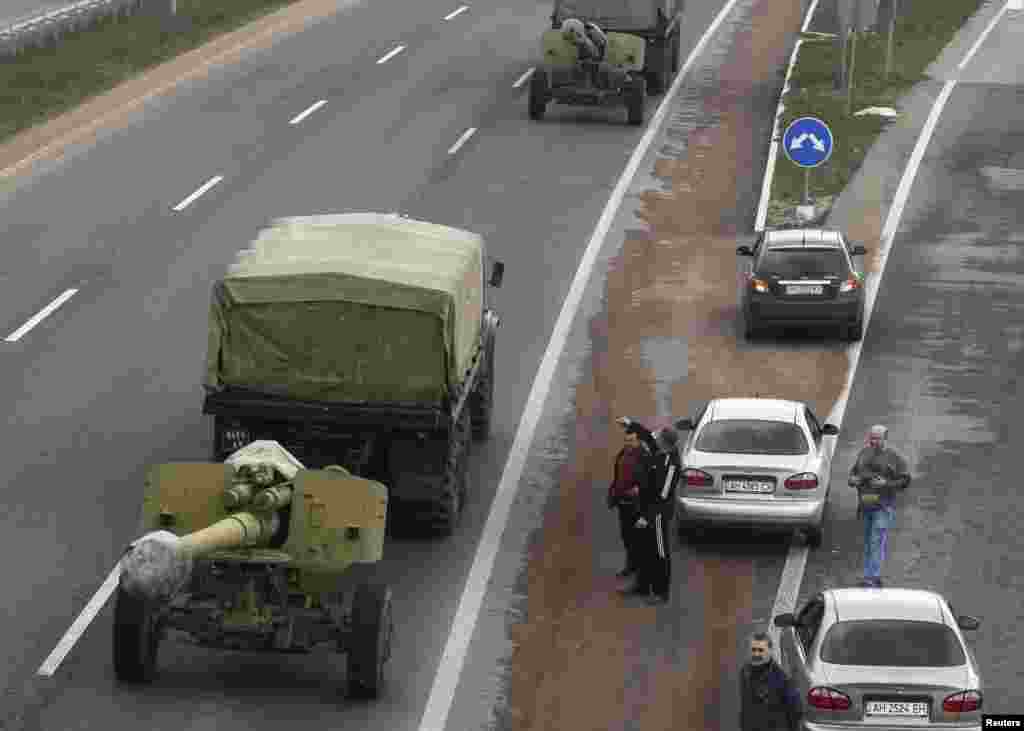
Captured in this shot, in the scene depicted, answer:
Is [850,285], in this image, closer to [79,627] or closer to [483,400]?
[483,400]

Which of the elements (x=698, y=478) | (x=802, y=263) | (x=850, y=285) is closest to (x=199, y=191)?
(x=802, y=263)

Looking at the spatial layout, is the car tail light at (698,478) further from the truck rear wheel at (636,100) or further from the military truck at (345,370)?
the truck rear wheel at (636,100)

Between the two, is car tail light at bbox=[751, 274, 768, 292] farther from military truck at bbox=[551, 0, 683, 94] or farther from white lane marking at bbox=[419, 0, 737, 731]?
military truck at bbox=[551, 0, 683, 94]

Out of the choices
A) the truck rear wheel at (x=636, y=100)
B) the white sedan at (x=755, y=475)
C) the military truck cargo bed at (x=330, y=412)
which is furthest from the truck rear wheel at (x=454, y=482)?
the truck rear wheel at (x=636, y=100)

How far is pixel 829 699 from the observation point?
2045cm

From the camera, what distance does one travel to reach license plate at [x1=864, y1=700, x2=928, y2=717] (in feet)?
66.7

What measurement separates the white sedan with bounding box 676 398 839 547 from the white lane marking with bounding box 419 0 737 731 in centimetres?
225

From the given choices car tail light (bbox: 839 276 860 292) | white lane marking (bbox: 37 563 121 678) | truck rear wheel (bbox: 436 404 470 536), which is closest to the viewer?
white lane marking (bbox: 37 563 121 678)

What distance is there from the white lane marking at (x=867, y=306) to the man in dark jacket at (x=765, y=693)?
9.43 feet

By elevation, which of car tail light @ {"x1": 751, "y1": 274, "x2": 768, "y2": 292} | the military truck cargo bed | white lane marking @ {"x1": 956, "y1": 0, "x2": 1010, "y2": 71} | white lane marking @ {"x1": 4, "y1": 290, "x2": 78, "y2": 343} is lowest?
white lane marking @ {"x1": 956, "y1": 0, "x2": 1010, "y2": 71}

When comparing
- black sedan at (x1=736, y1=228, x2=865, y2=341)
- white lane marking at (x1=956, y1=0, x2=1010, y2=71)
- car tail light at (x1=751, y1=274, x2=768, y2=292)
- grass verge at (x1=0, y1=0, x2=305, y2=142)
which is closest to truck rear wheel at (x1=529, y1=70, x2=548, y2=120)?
grass verge at (x1=0, y1=0, x2=305, y2=142)

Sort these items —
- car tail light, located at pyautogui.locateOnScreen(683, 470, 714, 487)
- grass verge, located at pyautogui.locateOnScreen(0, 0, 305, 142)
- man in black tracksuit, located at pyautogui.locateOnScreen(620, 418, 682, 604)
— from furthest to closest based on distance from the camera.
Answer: grass verge, located at pyautogui.locateOnScreen(0, 0, 305, 142)
car tail light, located at pyautogui.locateOnScreen(683, 470, 714, 487)
man in black tracksuit, located at pyautogui.locateOnScreen(620, 418, 682, 604)

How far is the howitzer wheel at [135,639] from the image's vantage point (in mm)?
21969

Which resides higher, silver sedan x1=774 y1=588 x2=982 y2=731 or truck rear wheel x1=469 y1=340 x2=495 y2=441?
silver sedan x1=774 y1=588 x2=982 y2=731
